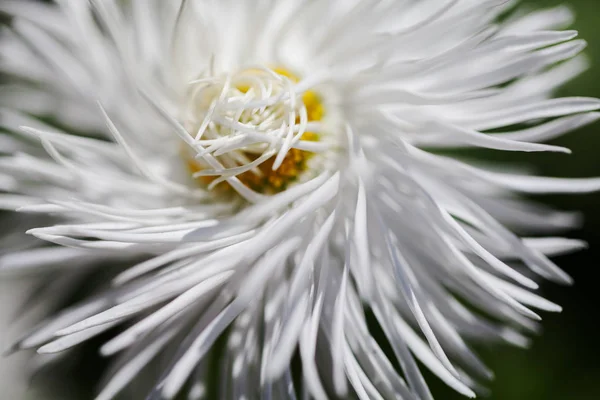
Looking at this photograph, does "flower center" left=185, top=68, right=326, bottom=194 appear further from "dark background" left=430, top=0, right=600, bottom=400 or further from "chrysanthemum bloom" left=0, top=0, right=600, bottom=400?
"dark background" left=430, top=0, right=600, bottom=400

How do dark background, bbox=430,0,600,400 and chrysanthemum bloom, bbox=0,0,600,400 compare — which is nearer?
chrysanthemum bloom, bbox=0,0,600,400

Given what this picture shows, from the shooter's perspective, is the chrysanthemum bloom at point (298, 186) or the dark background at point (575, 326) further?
the dark background at point (575, 326)

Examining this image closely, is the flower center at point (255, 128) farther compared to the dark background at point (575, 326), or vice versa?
the dark background at point (575, 326)

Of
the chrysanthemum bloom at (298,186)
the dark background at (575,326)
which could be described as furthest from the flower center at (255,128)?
the dark background at (575,326)

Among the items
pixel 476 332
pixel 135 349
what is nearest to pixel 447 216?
pixel 476 332

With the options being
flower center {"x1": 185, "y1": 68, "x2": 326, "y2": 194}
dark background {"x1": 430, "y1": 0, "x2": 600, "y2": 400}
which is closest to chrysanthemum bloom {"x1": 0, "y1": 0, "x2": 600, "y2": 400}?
flower center {"x1": 185, "y1": 68, "x2": 326, "y2": 194}

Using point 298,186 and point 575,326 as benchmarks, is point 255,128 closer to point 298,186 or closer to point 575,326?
point 298,186

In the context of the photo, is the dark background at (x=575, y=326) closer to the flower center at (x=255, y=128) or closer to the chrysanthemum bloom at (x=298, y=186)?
the chrysanthemum bloom at (x=298, y=186)
